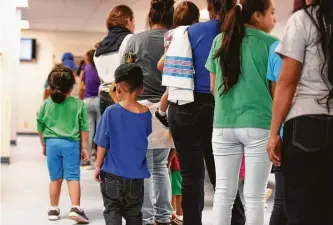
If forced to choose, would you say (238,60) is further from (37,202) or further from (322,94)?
(37,202)

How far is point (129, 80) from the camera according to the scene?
3.25 metres

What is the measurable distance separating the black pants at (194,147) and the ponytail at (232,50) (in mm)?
443

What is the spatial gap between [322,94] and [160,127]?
1843mm

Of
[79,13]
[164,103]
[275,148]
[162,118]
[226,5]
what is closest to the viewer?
[275,148]

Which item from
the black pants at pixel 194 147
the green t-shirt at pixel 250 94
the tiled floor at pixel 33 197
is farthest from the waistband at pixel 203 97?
the tiled floor at pixel 33 197

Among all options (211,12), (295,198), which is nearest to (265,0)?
(211,12)

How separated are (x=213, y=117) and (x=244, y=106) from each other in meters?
0.47

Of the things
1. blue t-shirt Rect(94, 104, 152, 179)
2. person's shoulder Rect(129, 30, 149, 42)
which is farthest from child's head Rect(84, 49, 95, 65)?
blue t-shirt Rect(94, 104, 152, 179)

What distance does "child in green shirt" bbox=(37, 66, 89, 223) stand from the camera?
14.3 feet

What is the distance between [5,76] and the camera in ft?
26.6

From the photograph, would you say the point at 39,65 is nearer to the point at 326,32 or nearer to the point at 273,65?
the point at 273,65

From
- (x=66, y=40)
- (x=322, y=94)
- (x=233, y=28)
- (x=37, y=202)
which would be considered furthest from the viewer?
(x=66, y=40)

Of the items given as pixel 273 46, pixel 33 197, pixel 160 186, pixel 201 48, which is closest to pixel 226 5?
pixel 201 48

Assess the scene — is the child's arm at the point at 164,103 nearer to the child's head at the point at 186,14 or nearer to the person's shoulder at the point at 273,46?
the child's head at the point at 186,14
